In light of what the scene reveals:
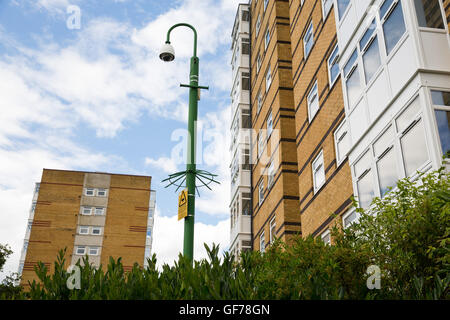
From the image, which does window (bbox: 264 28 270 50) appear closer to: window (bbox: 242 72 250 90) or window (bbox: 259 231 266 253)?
window (bbox: 242 72 250 90)

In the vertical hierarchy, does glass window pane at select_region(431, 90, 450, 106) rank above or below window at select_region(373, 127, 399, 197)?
above

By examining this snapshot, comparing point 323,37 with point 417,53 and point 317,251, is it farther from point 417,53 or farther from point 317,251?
point 317,251

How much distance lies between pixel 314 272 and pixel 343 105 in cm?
1021

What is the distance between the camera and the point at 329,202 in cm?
1499

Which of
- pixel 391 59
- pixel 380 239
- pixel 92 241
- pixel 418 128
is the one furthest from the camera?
pixel 92 241

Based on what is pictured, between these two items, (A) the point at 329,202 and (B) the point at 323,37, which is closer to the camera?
(A) the point at 329,202

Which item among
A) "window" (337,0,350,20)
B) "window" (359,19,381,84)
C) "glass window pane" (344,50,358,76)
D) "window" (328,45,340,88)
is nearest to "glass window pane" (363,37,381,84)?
"window" (359,19,381,84)

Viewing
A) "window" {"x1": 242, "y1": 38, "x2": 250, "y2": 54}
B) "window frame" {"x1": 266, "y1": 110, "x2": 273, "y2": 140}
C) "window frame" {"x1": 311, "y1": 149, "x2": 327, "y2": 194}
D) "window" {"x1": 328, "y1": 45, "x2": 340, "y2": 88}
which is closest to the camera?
"window" {"x1": 328, "y1": 45, "x2": 340, "y2": 88}

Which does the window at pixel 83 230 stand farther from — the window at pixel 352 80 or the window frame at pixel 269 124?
the window at pixel 352 80

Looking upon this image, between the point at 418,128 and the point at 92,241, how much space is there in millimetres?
50695

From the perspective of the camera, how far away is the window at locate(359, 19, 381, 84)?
11133mm

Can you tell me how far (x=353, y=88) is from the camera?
12.6 meters
